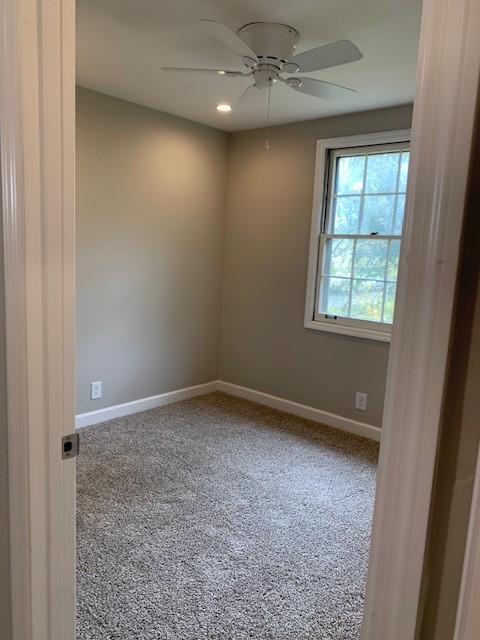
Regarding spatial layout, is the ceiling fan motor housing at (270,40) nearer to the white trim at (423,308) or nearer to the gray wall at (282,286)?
the gray wall at (282,286)

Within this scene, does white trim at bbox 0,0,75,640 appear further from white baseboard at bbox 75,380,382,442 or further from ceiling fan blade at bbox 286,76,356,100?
white baseboard at bbox 75,380,382,442

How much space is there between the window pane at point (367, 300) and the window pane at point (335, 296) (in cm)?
7

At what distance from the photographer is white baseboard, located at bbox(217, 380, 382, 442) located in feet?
12.3

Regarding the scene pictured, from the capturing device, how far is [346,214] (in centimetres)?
381

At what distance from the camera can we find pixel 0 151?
0.93m

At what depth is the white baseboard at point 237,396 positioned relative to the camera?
3738 mm

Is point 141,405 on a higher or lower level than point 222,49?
lower

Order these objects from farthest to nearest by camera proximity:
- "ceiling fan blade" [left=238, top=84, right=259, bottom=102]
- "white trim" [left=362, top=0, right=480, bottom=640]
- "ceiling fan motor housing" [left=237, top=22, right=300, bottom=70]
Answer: "ceiling fan blade" [left=238, top=84, right=259, bottom=102] < "ceiling fan motor housing" [left=237, top=22, right=300, bottom=70] < "white trim" [left=362, top=0, right=480, bottom=640]

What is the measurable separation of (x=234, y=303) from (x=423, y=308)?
3990 millimetres

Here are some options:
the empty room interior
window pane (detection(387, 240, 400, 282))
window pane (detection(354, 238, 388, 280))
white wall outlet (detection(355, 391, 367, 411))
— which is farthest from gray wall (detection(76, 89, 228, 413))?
window pane (detection(387, 240, 400, 282))

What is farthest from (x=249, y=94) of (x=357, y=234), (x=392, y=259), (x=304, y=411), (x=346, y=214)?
(x=304, y=411)

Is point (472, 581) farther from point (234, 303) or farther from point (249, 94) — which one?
point (234, 303)

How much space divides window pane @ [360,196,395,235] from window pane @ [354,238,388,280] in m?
→ 0.09

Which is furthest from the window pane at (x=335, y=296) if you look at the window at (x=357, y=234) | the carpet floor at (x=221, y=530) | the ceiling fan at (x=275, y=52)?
the ceiling fan at (x=275, y=52)
